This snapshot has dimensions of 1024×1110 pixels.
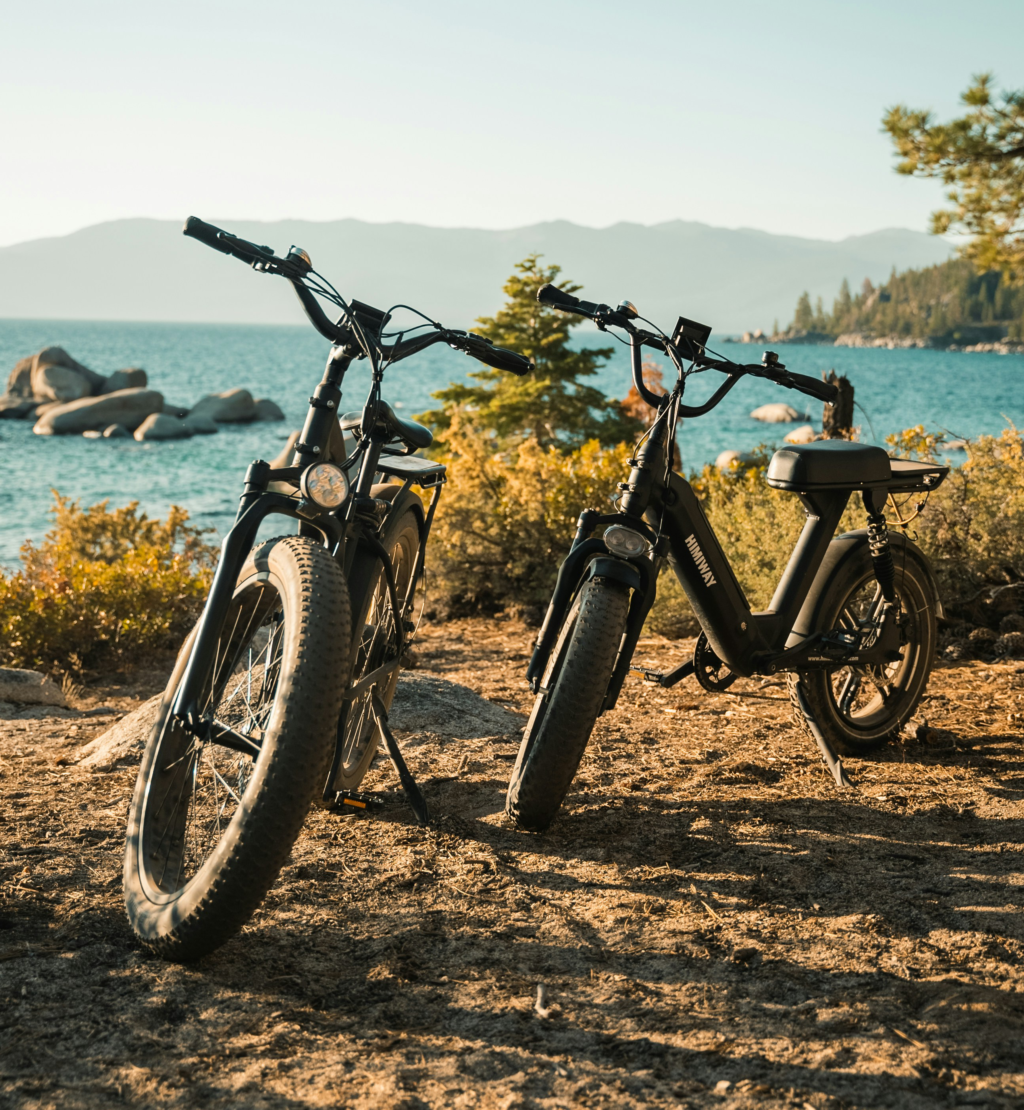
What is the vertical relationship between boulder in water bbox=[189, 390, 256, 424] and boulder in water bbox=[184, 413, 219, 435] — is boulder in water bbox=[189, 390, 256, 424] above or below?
above

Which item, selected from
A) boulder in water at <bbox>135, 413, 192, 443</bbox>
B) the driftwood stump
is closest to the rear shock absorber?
the driftwood stump

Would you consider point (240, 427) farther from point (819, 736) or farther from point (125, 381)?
point (819, 736)

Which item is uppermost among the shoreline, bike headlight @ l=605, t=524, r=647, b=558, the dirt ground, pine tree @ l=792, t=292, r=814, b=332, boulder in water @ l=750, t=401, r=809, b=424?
pine tree @ l=792, t=292, r=814, b=332

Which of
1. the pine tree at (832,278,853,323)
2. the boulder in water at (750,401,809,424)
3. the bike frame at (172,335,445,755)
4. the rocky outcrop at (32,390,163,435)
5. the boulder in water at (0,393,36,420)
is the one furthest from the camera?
the pine tree at (832,278,853,323)

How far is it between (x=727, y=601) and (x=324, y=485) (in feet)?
5.72

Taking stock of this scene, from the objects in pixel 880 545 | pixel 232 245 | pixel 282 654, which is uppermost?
pixel 232 245

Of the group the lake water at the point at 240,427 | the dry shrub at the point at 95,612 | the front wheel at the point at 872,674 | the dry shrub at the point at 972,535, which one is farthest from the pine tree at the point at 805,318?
the front wheel at the point at 872,674

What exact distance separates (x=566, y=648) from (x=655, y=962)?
42.1 inches

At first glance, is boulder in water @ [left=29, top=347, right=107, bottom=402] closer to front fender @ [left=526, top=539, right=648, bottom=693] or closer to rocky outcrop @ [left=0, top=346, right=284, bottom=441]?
rocky outcrop @ [left=0, top=346, right=284, bottom=441]

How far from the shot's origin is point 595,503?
8.00m

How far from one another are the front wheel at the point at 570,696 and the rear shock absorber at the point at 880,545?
1432mm

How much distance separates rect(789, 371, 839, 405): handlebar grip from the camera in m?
3.79

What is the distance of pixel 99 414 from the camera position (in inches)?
1604

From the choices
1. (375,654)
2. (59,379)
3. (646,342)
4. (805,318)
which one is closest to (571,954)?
(375,654)
